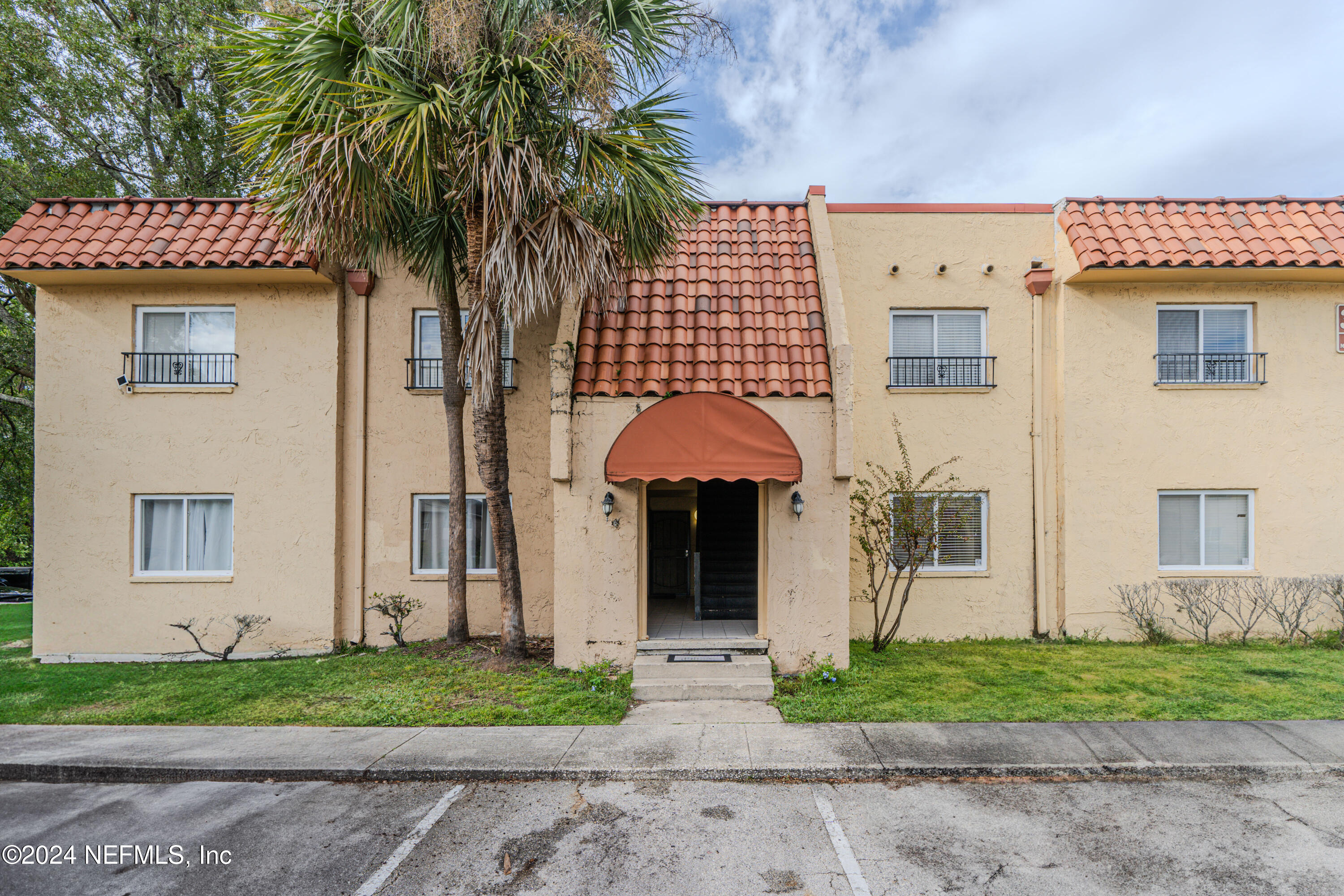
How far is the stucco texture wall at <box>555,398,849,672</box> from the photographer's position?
9414mm

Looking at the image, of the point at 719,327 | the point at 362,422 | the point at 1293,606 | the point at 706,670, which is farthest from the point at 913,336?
the point at 362,422

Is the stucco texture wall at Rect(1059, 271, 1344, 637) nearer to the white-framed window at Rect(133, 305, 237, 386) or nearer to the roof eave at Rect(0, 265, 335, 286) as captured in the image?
the roof eave at Rect(0, 265, 335, 286)

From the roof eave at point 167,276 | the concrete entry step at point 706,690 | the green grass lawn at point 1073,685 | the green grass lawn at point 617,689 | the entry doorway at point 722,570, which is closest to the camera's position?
the green grass lawn at point 1073,685

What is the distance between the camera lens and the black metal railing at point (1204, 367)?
1159 centimetres

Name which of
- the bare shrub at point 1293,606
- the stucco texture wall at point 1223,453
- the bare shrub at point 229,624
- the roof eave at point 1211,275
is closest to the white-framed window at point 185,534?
the bare shrub at point 229,624

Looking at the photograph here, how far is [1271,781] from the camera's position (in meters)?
6.48

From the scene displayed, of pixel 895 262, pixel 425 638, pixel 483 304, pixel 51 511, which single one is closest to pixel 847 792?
pixel 483 304

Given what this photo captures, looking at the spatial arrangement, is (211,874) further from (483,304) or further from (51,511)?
(51,511)

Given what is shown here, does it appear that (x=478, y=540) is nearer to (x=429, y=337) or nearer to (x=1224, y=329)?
(x=429, y=337)

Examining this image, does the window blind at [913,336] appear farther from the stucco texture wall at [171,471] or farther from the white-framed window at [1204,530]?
the stucco texture wall at [171,471]

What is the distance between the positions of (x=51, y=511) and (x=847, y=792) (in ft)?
44.6

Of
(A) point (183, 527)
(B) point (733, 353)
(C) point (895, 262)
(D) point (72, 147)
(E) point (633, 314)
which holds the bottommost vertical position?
(A) point (183, 527)

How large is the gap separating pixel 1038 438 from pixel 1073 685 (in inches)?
178

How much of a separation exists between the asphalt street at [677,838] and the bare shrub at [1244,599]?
589cm
